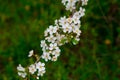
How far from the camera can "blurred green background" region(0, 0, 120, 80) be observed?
407 centimetres

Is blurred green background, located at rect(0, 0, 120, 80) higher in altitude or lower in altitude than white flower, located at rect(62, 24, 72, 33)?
higher

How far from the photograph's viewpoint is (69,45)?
4184 millimetres

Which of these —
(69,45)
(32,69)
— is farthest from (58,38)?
(69,45)

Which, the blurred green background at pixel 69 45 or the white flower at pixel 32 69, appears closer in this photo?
the white flower at pixel 32 69

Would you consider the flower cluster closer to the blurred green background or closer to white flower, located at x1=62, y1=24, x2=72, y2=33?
white flower, located at x1=62, y1=24, x2=72, y2=33

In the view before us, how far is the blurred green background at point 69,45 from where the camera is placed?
13.4ft

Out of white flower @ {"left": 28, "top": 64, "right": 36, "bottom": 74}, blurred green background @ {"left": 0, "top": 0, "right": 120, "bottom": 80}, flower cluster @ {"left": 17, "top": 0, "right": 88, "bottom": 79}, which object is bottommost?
white flower @ {"left": 28, "top": 64, "right": 36, "bottom": 74}

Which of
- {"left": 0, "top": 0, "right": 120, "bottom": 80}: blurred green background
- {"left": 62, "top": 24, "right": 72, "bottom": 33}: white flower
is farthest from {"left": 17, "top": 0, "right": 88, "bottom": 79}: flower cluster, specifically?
{"left": 0, "top": 0, "right": 120, "bottom": 80}: blurred green background

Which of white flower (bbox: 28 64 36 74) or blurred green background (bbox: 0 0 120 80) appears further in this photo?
Result: blurred green background (bbox: 0 0 120 80)

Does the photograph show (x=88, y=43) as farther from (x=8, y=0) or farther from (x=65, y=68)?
(x=8, y=0)

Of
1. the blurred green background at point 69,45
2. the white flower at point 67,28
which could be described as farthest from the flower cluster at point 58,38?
the blurred green background at point 69,45

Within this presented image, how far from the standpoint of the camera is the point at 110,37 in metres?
4.33

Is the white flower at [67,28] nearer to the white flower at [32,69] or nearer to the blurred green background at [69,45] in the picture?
the white flower at [32,69]

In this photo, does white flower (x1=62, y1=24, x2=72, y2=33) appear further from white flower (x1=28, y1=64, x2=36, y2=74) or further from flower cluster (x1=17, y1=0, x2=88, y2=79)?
white flower (x1=28, y1=64, x2=36, y2=74)
